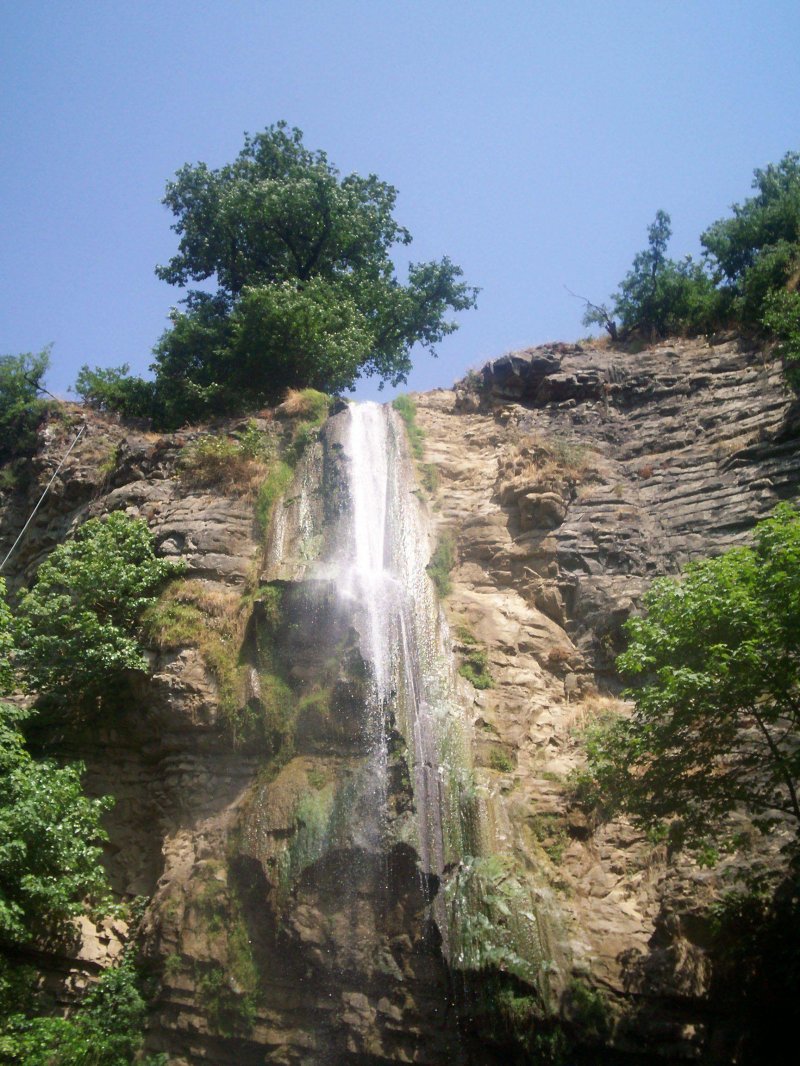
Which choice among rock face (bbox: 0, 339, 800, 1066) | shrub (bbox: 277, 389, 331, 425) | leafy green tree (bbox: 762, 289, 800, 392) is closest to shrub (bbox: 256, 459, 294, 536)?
rock face (bbox: 0, 339, 800, 1066)

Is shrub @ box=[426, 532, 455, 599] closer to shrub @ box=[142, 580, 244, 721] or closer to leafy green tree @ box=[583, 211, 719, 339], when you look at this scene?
shrub @ box=[142, 580, 244, 721]

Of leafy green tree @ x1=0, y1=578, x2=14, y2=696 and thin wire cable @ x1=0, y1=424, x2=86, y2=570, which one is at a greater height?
thin wire cable @ x1=0, y1=424, x2=86, y2=570

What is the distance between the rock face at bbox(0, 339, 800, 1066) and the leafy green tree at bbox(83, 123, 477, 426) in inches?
98.6

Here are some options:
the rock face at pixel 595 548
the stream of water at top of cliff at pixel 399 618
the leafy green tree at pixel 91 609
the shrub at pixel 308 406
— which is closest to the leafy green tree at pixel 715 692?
the rock face at pixel 595 548

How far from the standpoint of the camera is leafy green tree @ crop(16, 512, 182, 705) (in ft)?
38.4

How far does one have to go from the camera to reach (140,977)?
9758mm

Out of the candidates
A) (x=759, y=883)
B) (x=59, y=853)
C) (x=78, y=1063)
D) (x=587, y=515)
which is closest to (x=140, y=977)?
(x=78, y=1063)

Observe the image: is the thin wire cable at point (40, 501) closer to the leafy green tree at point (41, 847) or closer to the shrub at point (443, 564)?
the leafy green tree at point (41, 847)

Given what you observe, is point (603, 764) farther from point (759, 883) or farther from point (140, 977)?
point (140, 977)

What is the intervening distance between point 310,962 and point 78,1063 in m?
2.55

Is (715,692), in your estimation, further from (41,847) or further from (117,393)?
(117,393)

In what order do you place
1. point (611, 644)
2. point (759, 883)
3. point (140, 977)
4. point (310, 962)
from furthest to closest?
point (611, 644), point (140, 977), point (310, 962), point (759, 883)

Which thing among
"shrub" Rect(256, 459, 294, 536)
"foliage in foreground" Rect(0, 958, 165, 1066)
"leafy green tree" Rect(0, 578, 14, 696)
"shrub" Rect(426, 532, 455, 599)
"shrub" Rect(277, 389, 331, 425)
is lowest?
"foliage in foreground" Rect(0, 958, 165, 1066)

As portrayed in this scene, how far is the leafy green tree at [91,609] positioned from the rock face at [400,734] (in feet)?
1.62
